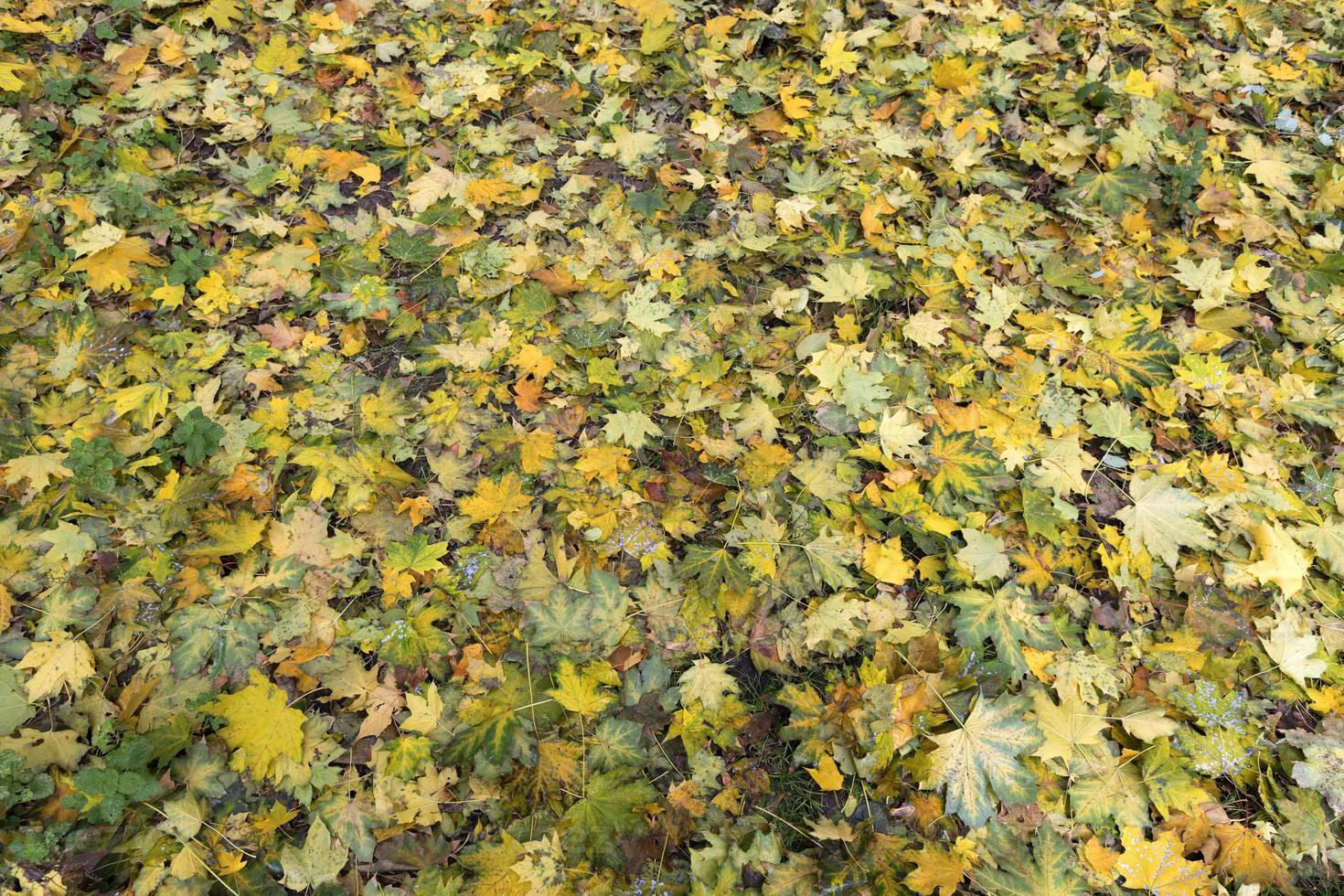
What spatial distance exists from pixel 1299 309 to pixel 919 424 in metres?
1.77

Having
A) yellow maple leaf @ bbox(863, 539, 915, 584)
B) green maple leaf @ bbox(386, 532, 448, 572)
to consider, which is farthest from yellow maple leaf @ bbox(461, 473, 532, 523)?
yellow maple leaf @ bbox(863, 539, 915, 584)

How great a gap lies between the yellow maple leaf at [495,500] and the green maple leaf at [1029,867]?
177 cm

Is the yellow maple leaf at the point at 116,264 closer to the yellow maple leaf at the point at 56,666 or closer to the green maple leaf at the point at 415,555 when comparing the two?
the yellow maple leaf at the point at 56,666

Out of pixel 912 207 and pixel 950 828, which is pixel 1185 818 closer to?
pixel 950 828

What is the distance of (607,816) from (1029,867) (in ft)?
3.81

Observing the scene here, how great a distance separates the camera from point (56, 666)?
2.17 m

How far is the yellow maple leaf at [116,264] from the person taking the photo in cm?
293

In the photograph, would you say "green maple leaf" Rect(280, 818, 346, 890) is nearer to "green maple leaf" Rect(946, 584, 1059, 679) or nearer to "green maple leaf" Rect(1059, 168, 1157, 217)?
"green maple leaf" Rect(946, 584, 1059, 679)

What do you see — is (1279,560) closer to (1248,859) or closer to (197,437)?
(1248,859)

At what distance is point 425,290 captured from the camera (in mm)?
3020

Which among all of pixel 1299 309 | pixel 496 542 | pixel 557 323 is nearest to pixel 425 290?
pixel 557 323

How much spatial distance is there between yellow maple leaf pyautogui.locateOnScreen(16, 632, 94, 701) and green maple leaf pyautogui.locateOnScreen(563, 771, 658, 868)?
1560mm

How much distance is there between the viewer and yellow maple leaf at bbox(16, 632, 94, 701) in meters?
2.14

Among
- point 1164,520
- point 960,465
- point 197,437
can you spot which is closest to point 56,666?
point 197,437
